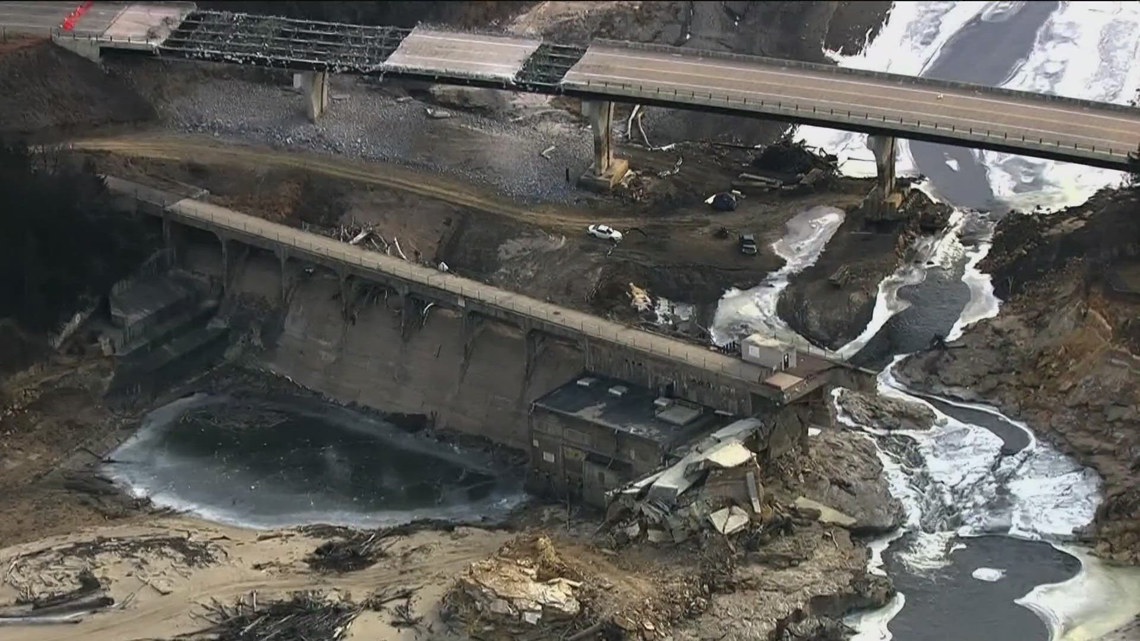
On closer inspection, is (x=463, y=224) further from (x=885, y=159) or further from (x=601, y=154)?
(x=885, y=159)

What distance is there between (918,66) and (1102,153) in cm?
3446

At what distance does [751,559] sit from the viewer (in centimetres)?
7194

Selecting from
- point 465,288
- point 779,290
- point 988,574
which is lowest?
point 988,574

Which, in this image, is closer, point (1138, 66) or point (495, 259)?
point (495, 259)

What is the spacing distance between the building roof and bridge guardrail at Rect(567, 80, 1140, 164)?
20037 mm

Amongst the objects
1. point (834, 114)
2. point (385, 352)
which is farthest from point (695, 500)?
point (834, 114)

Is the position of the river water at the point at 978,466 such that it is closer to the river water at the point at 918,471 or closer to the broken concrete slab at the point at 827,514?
the river water at the point at 918,471

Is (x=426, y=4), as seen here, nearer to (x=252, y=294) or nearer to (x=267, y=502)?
(x=252, y=294)

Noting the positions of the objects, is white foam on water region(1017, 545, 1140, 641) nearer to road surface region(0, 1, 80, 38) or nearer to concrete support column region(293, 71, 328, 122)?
concrete support column region(293, 71, 328, 122)

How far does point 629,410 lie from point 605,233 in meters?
18.1

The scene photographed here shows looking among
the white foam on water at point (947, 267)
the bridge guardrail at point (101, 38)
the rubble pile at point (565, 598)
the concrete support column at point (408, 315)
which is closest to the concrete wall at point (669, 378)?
the rubble pile at point (565, 598)

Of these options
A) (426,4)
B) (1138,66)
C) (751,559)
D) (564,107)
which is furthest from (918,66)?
(751,559)

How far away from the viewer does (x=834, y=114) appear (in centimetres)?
9475

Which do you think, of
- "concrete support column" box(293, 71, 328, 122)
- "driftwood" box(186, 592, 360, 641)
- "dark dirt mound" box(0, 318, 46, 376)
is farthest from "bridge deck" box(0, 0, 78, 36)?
"driftwood" box(186, 592, 360, 641)
